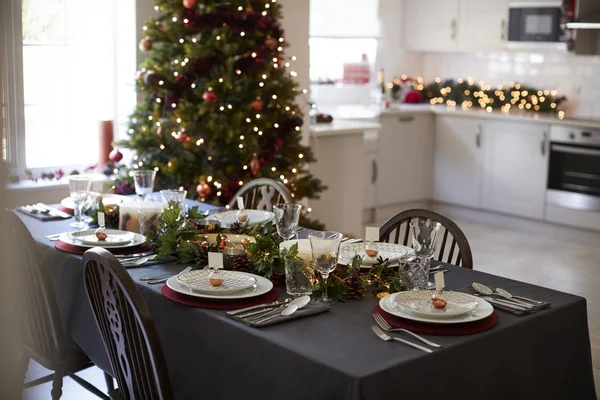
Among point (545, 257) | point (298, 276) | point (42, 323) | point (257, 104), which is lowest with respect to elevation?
point (545, 257)

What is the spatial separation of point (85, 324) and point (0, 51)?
2069mm

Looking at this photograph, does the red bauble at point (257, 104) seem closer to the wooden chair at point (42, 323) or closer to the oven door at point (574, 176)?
the wooden chair at point (42, 323)

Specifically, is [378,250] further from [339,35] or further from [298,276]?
[339,35]

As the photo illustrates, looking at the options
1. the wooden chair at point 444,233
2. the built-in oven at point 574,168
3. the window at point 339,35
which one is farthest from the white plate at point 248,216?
the window at point 339,35

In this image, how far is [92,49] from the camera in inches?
191

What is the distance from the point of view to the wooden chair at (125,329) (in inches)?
74.4

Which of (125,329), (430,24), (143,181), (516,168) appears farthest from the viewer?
(430,24)

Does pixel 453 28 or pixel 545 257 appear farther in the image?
pixel 453 28

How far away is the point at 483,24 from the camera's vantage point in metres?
6.79

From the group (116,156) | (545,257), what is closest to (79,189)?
(116,156)

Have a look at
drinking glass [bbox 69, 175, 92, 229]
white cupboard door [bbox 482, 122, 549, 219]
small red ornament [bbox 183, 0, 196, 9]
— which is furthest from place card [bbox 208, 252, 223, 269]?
white cupboard door [bbox 482, 122, 549, 219]

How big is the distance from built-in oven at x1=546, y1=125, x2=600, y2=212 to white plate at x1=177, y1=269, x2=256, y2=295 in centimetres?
437

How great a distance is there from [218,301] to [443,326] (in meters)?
0.58

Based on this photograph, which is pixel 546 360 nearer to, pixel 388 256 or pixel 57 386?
pixel 388 256
